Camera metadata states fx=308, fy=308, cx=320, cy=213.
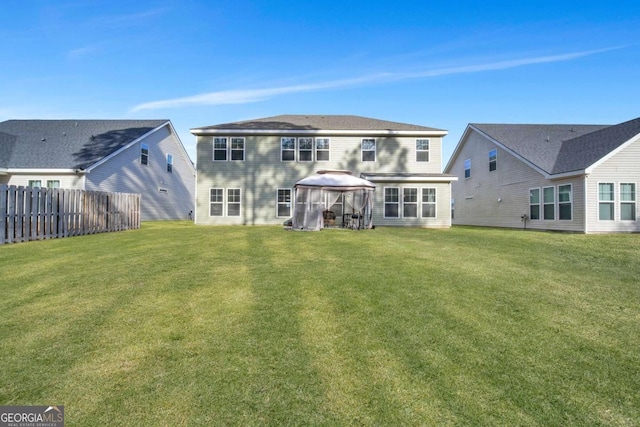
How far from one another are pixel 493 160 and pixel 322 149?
1119 centimetres

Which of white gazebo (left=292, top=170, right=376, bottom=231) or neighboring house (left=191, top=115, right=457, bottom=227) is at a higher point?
neighboring house (left=191, top=115, right=457, bottom=227)

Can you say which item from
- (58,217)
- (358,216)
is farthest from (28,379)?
(358,216)

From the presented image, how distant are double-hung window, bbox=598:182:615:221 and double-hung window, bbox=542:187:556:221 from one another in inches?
72.1

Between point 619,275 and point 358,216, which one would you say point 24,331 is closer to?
point 619,275

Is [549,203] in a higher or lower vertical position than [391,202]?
lower

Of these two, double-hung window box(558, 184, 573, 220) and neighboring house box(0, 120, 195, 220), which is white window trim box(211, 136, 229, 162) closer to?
neighboring house box(0, 120, 195, 220)

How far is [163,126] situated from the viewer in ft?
75.2

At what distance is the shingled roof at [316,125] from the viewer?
17.8m

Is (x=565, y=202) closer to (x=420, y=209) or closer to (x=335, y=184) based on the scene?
(x=420, y=209)

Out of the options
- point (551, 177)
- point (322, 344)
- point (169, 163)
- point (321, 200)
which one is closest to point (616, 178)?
point (551, 177)

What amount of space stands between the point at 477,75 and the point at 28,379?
68.4 ft

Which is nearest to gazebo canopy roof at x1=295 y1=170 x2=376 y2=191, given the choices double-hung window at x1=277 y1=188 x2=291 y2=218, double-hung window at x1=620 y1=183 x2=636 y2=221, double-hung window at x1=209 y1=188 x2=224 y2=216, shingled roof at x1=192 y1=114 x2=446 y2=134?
double-hung window at x1=277 y1=188 x2=291 y2=218

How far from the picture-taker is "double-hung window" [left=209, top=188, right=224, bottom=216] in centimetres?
1797

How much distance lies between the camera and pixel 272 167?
1797 centimetres
